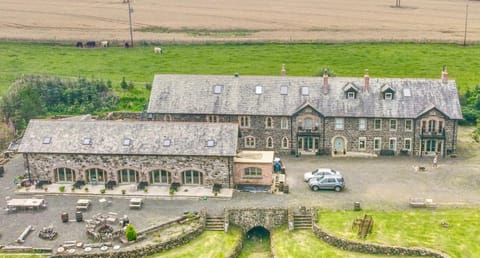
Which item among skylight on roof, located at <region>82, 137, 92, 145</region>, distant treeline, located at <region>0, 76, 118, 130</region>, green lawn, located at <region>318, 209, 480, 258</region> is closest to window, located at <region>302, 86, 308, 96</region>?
green lawn, located at <region>318, 209, 480, 258</region>

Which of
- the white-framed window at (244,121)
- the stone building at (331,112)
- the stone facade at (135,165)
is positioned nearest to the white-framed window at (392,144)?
the stone building at (331,112)

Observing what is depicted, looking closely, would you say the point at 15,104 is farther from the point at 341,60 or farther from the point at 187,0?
the point at 187,0

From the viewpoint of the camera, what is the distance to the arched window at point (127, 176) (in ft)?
193

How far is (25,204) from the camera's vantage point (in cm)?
5494

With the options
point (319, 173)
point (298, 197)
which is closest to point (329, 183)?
point (319, 173)

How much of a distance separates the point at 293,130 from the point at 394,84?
11004mm

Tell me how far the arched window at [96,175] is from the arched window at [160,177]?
418cm

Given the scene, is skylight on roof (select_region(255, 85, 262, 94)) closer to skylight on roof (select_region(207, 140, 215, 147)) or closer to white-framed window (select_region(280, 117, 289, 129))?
white-framed window (select_region(280, 117, 289, 129))

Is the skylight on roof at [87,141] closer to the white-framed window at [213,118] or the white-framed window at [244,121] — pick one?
the white-framed window at [213,118]

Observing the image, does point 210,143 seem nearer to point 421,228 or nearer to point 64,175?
point 64,175

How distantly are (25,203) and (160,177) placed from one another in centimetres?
1117

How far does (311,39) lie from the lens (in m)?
107

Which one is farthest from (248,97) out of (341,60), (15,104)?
(341,60)

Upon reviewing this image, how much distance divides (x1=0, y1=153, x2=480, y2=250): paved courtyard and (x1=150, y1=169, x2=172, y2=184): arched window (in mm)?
1587
